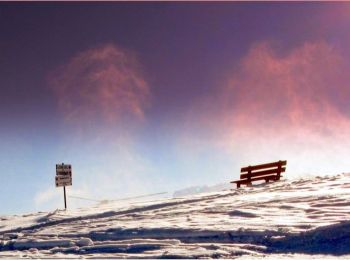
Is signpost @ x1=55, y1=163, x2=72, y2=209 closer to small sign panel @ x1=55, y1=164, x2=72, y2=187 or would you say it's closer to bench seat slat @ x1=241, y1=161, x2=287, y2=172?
small sign panel @ x1=55, y1=164, x2=72, y2=187

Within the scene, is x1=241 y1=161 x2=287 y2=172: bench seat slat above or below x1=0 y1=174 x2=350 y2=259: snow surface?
above

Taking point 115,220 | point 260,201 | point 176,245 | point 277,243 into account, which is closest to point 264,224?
point 277,243

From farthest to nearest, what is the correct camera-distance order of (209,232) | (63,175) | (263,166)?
1. (263,166)
2. (63,175)
3. (209,232)

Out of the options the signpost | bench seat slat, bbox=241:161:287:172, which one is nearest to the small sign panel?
the signpost

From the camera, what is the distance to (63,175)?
73.6 feet

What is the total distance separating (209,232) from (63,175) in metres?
13.1

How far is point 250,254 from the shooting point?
950 cm

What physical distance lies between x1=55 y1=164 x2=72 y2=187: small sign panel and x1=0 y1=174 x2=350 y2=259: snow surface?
548 centimetres

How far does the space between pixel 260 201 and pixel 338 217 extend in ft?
15.4

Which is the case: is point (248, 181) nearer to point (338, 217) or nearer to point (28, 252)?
point (338, 217)

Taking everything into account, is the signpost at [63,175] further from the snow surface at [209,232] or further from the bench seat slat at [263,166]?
the bench seat slat at [263,166]

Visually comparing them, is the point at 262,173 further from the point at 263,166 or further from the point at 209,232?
the point at 209,232

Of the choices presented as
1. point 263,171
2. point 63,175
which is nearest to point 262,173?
point 263,171

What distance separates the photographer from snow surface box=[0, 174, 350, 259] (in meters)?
9.77
